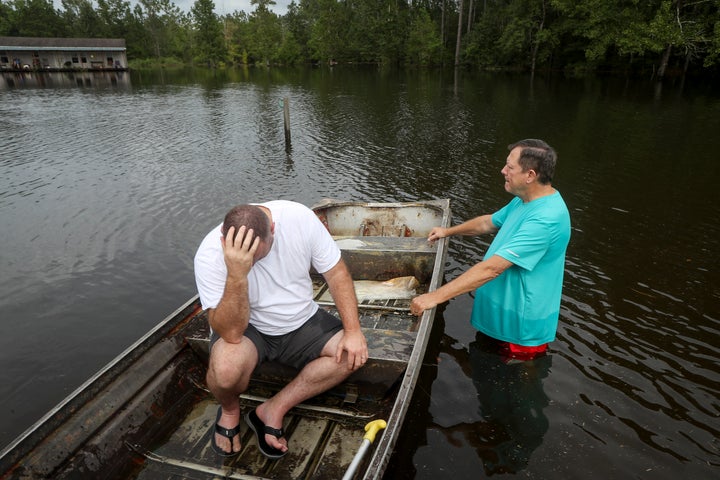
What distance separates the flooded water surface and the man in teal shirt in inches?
40.5

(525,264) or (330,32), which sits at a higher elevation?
(330,32)

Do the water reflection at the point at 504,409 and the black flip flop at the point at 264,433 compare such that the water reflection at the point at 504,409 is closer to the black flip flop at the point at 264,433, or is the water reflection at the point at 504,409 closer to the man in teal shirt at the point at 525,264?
the man in teal shirt at the point at 525,264

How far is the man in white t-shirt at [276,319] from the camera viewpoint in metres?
3.01

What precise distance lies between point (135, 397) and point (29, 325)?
459 centimetres

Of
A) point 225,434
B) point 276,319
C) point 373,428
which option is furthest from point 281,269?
point 225,434

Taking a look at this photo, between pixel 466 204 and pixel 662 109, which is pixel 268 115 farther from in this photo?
pixel 662 109

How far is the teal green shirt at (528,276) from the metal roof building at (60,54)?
74967 mm

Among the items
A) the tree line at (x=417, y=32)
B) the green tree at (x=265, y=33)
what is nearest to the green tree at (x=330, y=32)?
the tree line at (x=417, y=32)

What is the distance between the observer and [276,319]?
11.2 feet

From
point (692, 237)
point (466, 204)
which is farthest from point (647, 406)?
point (466, 204)

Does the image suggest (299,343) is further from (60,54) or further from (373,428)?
(60,54)

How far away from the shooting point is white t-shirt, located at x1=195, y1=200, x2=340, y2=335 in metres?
3.03

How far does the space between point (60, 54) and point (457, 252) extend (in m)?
74.2

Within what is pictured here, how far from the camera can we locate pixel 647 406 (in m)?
4.88
